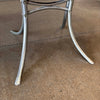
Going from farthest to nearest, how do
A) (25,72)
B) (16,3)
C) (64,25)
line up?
(16,3), (64,25), (25,72)

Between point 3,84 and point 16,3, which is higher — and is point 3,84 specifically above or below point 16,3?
below

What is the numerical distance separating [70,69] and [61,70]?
0.24ft

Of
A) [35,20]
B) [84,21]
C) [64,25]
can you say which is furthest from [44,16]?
[84,21]

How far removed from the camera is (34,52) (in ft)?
3.91

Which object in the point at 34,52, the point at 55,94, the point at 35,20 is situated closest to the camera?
the point at 55,94

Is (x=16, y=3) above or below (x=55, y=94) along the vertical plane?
above

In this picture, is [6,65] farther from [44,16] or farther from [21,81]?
[44,16]

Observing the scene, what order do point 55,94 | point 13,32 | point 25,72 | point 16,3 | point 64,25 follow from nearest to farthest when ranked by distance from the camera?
point 55,94 < point 25,72 < point 13,32 < point 64,25 < point 16,3

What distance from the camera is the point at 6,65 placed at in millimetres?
1056

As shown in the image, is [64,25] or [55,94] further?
[64,25]

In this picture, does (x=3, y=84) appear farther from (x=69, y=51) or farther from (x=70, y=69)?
(x=69, y=51)

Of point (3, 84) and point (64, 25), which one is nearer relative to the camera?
point (3, 84)

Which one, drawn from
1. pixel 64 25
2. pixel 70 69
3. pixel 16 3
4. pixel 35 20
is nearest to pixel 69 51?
pixel 70 69

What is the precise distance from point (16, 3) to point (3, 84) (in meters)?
1.48
